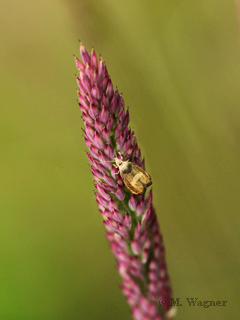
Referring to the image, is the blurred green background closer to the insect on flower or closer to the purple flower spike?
the purple flower spike

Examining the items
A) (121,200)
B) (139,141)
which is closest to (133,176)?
(121,200)

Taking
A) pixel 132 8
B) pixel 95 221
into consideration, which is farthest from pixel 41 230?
pixel 132 8

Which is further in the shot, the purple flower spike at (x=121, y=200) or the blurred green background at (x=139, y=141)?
the blurred green background at (x=139, y=141)

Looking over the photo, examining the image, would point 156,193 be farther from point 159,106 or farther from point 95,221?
point 159,106

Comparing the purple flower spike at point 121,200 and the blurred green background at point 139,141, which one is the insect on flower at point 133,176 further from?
the blurred green background at point 139,141

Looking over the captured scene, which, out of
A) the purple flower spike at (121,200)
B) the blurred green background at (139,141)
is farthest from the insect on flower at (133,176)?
the blurred green background at (139,141)
